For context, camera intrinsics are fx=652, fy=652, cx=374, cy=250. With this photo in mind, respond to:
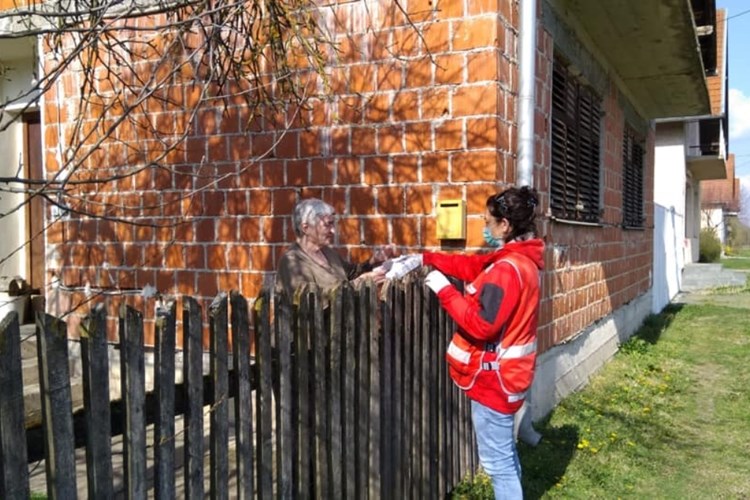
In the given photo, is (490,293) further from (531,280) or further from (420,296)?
(420,296)

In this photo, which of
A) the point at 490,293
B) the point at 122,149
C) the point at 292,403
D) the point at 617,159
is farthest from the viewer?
the point at 617,159

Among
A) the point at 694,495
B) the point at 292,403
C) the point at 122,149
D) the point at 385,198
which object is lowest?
the point at 694,495

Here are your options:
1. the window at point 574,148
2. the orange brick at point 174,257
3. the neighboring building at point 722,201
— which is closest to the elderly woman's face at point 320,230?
the orange brick at point 174,257

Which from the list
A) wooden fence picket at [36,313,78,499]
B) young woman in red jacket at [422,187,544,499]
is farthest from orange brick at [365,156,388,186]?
wooden fence picket at [36,313,78,499]

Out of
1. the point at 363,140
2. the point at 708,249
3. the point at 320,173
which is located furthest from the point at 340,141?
the point at 708,249

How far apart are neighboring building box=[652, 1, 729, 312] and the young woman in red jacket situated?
8.99m

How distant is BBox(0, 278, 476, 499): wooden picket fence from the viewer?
1.71m

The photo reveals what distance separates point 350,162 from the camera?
4848 millimetres

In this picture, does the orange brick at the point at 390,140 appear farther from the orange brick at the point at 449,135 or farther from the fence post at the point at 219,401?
the fence post at the point at 219,401

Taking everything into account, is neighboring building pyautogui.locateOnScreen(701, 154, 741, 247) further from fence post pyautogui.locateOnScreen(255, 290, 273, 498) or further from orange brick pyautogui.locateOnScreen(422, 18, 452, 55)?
fence post pyautogui.locateOnScreen(255, 290, 273, 498)

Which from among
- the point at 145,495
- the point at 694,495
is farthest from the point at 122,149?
the point at 694,495

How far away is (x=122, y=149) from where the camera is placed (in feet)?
18.9

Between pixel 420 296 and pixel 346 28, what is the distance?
2.25 metres

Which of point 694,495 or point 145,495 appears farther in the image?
point 694,495
